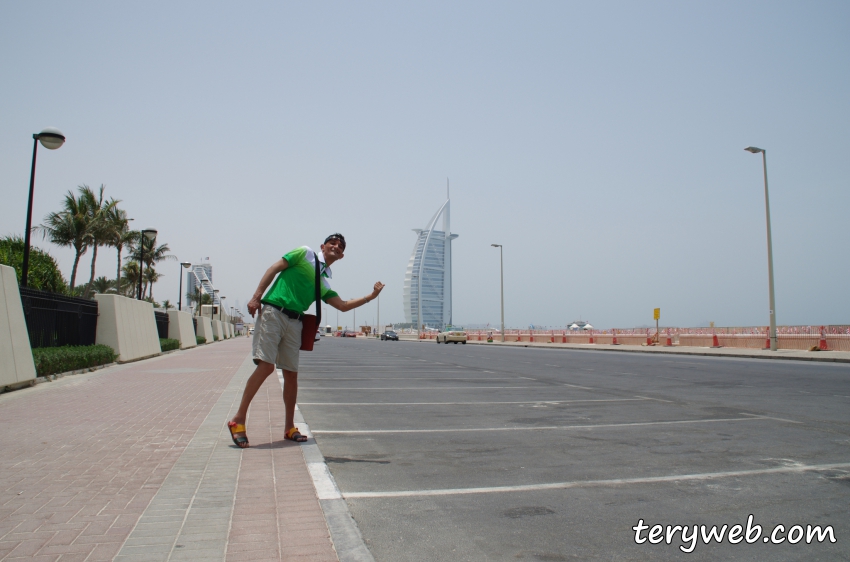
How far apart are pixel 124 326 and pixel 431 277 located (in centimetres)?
15075

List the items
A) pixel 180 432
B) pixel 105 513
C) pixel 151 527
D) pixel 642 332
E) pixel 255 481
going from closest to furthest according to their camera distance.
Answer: pixel 151 527 → pixel 105 513 → pixel 255 481 → pixel 180 432 → pixel 642 332

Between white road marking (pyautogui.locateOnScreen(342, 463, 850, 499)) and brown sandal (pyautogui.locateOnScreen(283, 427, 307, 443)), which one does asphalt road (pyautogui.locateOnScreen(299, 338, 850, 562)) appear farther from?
brown sandal (pyautogui.locateOnScreen(283, 427, 307, 443))

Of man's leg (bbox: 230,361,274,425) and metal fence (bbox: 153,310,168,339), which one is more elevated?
metal fence (bbox: 153,310,168,339)

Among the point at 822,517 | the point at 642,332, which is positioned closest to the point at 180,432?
the point at 822,517

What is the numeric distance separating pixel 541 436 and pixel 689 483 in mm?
2217

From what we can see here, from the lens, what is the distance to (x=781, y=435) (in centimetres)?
686

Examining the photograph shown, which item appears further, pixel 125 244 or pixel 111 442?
pixel 125 244

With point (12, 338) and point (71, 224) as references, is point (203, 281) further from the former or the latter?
point (12, 338)

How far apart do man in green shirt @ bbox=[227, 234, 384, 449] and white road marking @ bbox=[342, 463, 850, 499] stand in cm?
182

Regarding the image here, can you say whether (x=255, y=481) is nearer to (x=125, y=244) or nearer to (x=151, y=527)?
(x=151, y=527)

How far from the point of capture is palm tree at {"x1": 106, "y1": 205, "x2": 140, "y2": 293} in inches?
1774

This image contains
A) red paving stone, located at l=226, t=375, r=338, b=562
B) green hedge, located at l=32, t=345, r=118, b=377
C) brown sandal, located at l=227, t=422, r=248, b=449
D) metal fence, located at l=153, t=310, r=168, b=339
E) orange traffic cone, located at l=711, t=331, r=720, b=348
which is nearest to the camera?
red paving stone, located at l=226, t=375, r=338, b=562

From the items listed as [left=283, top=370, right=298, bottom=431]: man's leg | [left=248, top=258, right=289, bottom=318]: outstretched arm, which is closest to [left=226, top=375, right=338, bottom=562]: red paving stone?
[left=283, top=370, right=298, bottom=431]: man's leg

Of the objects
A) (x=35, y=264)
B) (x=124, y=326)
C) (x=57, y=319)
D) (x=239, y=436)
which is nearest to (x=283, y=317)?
(x=239, y=436)
